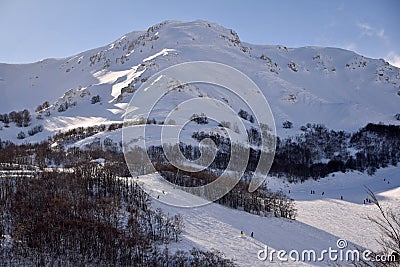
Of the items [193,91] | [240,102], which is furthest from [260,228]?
[240,102]

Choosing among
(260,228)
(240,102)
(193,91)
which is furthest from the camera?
(240,102)

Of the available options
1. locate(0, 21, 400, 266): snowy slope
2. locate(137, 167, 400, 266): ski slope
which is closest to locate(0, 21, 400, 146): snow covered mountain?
locate(0, 21, 400, 266): snowy slope

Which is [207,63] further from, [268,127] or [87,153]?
[87,153]

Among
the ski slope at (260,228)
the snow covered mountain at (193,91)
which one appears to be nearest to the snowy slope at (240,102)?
the ski slope at (260,228)

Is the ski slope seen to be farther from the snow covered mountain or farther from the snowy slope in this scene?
the snow covered mountain

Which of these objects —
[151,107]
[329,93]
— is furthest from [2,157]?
[329,93]

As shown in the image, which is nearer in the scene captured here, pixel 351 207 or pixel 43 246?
pixel 43 246

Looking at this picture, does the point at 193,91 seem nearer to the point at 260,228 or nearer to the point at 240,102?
the point at 240,102

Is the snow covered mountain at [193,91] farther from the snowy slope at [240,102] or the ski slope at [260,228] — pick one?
the ski slope at [260,228]

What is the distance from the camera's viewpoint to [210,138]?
68.2 metres

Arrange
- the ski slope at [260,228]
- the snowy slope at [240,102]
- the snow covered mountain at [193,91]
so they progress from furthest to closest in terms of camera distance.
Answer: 1. the snow covered mountain at [193,91]
2. the snowy slope at [240,102]
3. the ski slope at [260,228]

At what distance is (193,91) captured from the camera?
3907 inches

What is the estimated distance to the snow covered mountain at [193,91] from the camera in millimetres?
101250

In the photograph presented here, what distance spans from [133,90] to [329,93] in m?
→ 94.9
